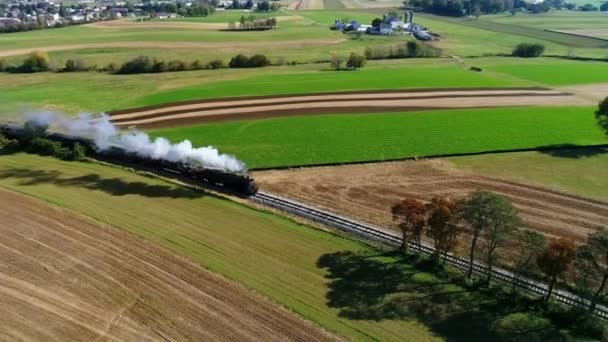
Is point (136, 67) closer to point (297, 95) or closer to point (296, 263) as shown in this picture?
point (297, 95)

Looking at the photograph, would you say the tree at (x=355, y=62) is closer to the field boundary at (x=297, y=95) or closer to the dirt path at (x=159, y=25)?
the field boundary at (x=297, y=95)

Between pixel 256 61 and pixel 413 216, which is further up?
pixel 256 61

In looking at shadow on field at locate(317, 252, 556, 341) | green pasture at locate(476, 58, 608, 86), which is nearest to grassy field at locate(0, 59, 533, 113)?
green pasture at locate(476, 58, 608, 86)

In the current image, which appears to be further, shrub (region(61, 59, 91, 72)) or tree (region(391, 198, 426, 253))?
shrub (region(61, 59, 91, 72))

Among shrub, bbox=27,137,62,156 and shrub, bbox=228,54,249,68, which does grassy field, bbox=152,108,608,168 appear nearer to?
shrub, bbox=27,137,62,156

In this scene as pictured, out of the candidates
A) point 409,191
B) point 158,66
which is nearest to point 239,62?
point 158,66

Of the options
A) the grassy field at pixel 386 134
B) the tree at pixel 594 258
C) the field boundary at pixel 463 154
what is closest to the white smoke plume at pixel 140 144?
the field boundary at pixel 463 154

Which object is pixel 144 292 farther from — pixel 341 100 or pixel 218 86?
pixel 218 86
